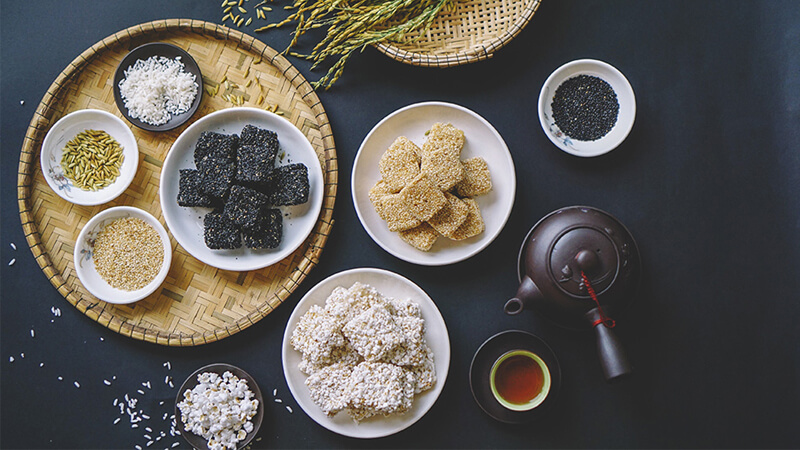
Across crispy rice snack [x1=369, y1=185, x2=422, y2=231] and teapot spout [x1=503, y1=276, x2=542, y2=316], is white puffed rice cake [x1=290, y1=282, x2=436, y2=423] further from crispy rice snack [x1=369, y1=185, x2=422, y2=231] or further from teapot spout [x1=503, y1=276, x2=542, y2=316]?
teapot spout [x1=503, y1=276, x2=542, y2=316]

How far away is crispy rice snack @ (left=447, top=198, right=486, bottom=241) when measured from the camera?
240 centimetres

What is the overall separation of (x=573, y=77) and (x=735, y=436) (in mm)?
1748

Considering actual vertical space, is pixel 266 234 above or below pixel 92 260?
above

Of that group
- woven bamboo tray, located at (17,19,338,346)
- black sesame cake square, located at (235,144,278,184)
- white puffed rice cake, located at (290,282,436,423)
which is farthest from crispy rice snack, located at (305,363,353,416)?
black sesame cake square, located at (235,144,278,184)

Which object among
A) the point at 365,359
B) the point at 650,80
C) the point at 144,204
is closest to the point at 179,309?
the point at 144,204

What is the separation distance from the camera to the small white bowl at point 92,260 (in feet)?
8.04

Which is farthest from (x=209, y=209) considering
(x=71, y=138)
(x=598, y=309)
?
(x=598, y=309)

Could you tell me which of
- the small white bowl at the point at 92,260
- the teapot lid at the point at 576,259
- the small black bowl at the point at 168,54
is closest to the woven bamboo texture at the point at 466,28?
the small black bowl at the point at 168,54

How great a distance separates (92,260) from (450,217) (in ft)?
5.29

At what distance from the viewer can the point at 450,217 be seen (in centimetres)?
237

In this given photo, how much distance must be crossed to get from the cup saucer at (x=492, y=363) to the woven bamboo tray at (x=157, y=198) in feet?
2.78

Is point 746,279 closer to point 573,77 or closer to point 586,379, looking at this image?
point 586,379

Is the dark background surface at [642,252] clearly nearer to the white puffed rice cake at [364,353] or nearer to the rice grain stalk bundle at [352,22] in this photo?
the rice grain stalk bundle at [352,22]

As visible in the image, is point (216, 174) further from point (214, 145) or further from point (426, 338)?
point (426, 338)
